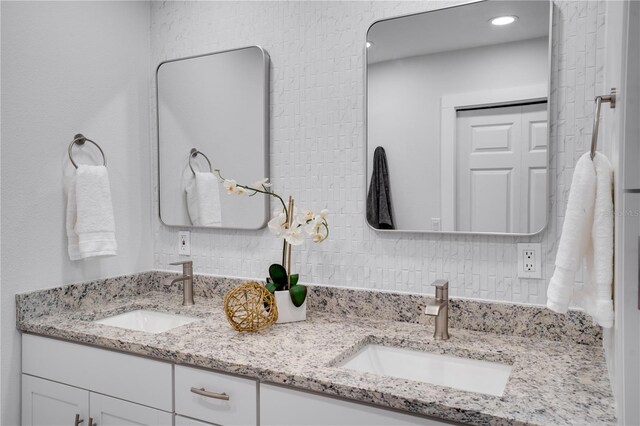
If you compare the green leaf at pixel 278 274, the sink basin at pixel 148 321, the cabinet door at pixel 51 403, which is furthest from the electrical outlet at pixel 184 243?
the cabinet door at pixel 51 403

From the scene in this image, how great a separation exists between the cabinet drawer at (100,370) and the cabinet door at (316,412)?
35 cm

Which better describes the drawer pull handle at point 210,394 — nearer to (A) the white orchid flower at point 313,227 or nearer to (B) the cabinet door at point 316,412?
(B) the cabinet door at point 316,412

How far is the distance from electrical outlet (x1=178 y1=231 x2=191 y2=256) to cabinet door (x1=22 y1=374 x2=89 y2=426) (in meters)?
0.71

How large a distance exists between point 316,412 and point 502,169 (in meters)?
0.90

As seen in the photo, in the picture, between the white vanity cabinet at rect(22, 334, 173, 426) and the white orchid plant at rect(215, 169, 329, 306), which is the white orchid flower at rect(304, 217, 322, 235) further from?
the white vanity cabinet at rect(22, 334, 173, 426)

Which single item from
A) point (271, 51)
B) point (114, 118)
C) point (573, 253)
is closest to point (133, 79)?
point (114, 118)

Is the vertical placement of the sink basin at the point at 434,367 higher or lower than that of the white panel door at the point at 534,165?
lower

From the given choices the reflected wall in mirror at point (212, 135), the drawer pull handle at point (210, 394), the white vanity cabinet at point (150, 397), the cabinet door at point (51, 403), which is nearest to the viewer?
the white vanity cabinet at point (150, 397)

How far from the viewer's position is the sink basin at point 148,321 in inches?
75.0

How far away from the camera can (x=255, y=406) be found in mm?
1301

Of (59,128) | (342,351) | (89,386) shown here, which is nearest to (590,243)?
(342,351)

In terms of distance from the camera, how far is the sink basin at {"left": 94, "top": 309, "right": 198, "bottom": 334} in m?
1.90

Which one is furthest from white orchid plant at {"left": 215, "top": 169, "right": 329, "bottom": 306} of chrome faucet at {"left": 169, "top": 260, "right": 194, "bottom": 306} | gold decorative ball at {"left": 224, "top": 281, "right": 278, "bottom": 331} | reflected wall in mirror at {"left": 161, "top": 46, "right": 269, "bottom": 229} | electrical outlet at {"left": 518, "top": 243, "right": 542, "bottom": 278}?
electrical outlet at {"left": 518, "top": 243, "right": 542, "bottom": 278}

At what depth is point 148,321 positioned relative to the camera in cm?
199
